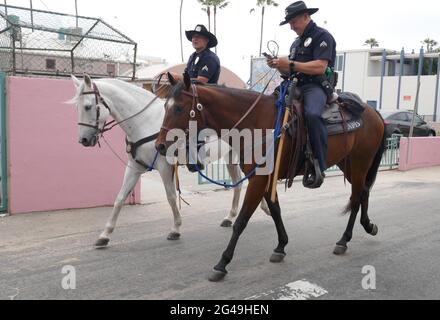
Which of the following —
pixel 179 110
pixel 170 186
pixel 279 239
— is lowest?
pixel 279 239

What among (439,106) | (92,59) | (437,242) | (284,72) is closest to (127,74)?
(92,59)

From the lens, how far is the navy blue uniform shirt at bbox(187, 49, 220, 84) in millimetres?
5996

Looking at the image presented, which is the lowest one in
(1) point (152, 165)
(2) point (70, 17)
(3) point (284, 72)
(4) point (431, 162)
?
(4) point (431, 162)

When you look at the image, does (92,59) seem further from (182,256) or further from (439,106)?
(439,106)

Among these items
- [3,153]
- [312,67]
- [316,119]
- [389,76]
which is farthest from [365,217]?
[389,76]

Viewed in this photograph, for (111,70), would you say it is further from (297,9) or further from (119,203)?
(297,9)

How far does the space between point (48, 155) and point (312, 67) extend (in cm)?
460

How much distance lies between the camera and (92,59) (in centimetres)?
793

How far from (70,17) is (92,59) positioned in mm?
817

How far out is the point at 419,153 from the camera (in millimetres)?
15445

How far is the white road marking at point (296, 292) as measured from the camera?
407cm

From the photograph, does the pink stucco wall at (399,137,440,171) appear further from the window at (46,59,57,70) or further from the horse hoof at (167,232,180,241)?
the window at (46,59,57,70)

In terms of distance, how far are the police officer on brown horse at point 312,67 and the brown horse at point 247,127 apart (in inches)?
13.1

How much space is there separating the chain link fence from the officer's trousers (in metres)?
4.04
